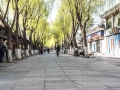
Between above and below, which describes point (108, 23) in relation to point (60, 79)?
above

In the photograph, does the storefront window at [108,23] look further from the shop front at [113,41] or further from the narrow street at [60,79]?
the narrow street at [60,79]

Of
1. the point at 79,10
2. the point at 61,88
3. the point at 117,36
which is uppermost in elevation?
the point at 79,10

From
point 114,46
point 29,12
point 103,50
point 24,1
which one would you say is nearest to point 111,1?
point 24,1

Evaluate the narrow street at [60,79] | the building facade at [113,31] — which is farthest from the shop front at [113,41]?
the narrow street at [60,79]

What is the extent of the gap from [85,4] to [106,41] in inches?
764

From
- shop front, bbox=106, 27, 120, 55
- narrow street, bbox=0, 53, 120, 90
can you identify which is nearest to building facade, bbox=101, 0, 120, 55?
shop front, bbox=106, 27, 120, 55

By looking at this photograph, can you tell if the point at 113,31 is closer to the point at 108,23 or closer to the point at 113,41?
the point at 113,41

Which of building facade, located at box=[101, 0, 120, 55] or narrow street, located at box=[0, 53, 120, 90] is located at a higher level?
building facade, located at box=[101, 0, 120, 55]

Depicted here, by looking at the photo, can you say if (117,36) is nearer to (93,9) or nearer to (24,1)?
(93,9)

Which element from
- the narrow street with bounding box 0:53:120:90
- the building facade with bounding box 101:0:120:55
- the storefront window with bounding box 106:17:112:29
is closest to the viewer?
the narrow street with bounding box 0:53:120:90

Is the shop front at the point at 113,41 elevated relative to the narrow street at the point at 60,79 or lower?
elevated

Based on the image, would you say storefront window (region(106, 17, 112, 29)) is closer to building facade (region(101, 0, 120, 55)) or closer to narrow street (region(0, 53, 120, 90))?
building facade (region(101, 0, 120, 55))

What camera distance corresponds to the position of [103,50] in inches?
2048

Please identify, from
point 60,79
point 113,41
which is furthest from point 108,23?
point 60,79
